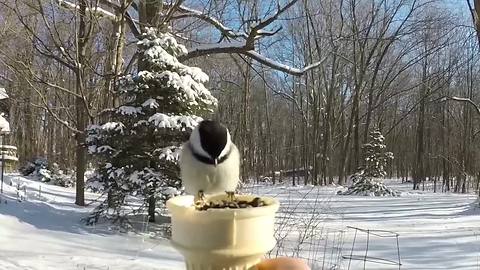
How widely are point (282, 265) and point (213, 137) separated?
0.27 meters

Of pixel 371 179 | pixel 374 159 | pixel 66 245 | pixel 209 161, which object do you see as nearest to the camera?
pixel 209 161

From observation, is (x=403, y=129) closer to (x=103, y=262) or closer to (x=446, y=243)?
(x=446, y=243)

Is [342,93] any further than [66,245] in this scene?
Yes

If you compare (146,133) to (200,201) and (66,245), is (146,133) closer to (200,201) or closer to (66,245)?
(66,245)

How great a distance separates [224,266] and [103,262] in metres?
5.15

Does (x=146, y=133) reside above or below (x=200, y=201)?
above

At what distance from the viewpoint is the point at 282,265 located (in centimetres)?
85

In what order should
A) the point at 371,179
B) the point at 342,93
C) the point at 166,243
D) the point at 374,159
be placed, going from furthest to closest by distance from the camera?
the point at 342,93 → the point at 374,159 → the point at 371,179 → the point at 166,243

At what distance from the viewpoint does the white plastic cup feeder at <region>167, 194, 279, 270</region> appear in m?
0.77

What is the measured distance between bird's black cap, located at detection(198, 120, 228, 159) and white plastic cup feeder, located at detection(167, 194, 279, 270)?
0.19 metres

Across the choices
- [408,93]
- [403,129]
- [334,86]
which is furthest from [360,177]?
[403,129]

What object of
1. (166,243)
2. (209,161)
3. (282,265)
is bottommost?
(166,243)

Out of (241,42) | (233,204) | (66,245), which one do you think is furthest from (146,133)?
(233,204)

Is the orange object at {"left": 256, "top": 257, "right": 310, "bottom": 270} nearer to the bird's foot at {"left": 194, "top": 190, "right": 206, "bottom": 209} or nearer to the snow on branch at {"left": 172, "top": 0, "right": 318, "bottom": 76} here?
the bird's foot at {"left": 194, "top": 190, "right": 206, "bottom": 209}
